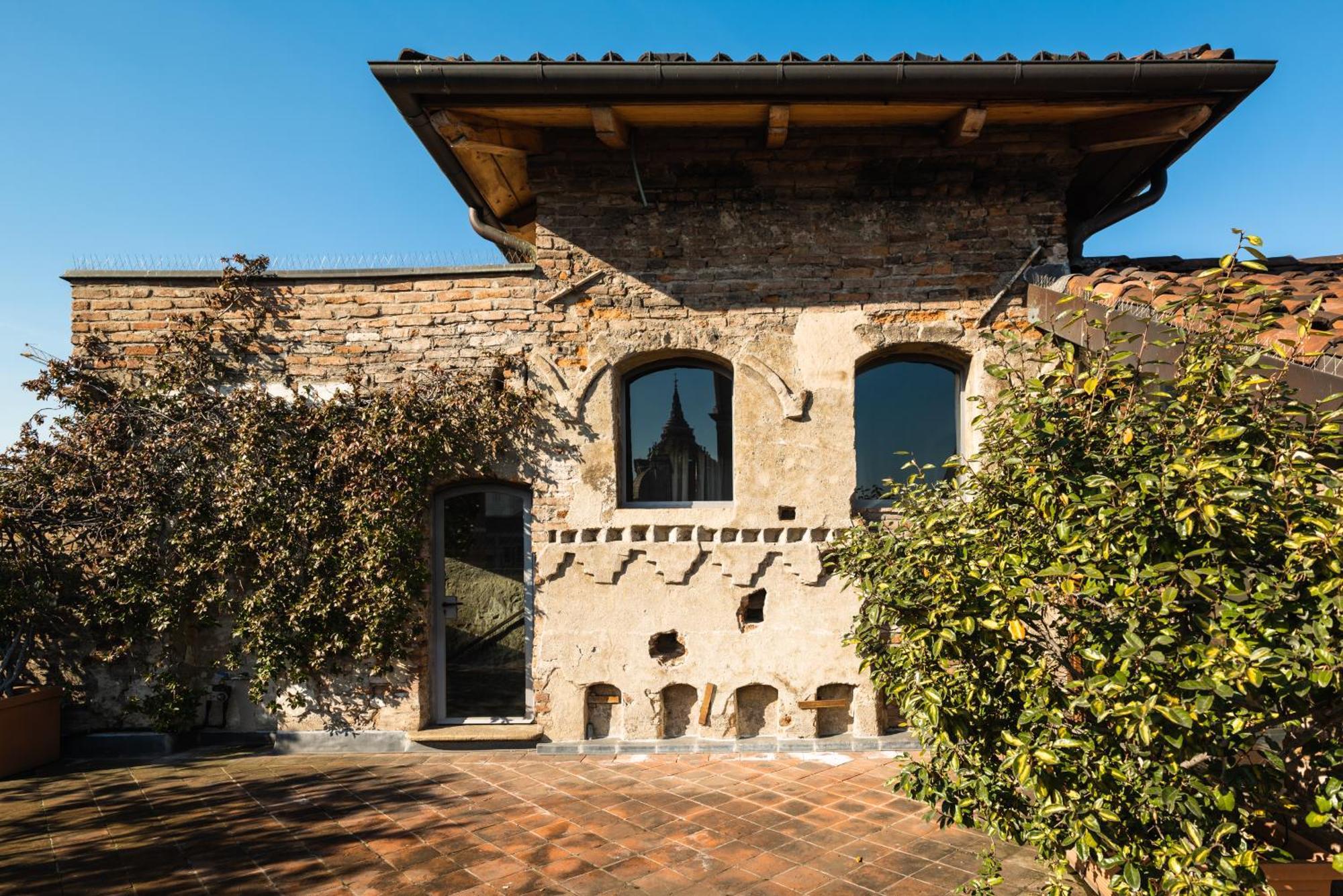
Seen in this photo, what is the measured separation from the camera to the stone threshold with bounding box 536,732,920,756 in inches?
232

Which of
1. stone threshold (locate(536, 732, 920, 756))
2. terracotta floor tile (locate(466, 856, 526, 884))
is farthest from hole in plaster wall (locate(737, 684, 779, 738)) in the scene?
terracotta floor tile (locate(466, 856, 526, 884))

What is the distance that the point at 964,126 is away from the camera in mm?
5602

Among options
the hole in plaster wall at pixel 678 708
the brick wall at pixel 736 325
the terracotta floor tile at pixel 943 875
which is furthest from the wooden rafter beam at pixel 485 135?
the terracotta floor tile at pixel 943 875

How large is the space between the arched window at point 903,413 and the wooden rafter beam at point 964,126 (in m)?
1.75

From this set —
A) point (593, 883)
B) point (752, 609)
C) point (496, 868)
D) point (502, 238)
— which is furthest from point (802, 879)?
point (502, 238)

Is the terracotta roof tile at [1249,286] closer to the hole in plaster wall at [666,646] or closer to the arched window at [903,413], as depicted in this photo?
the arched window at [903,413]

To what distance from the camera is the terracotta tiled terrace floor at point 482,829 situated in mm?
3885

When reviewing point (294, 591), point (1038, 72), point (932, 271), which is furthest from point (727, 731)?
point (1038, 72)

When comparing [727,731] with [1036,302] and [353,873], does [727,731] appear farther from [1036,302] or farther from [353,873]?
[1036,302]

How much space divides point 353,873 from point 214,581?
10.8 feet

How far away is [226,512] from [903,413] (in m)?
5.76

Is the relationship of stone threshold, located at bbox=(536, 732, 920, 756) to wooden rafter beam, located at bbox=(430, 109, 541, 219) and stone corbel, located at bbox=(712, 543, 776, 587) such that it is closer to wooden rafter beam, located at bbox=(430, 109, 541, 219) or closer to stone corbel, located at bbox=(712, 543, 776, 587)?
stone corbel, located at bbox=(712, 543, 776, 587)

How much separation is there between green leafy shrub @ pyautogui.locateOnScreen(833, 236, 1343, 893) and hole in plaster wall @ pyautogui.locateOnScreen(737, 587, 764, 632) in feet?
9.50

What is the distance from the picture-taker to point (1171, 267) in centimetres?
575
